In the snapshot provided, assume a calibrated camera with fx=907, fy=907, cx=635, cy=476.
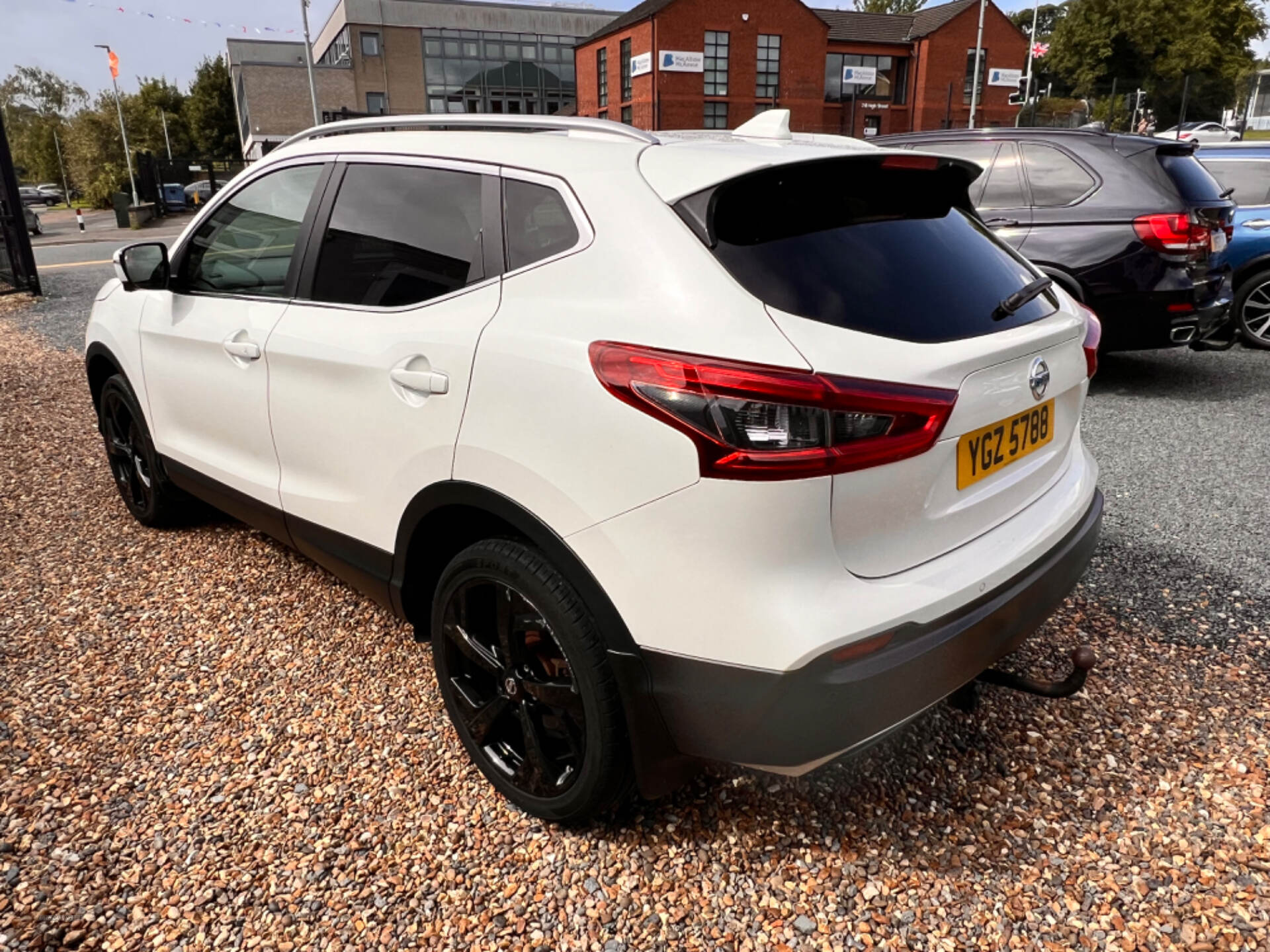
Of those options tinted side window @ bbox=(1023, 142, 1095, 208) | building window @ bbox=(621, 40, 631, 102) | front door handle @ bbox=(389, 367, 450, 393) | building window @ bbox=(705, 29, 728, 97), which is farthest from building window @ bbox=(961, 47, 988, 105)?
front door handle @ bbox=(389, 367, 450, 393)

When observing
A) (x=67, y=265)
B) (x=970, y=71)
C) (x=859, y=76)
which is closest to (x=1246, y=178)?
(x=67, y=265)

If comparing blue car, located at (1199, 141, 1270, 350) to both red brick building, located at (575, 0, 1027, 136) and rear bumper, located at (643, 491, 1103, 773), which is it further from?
red brick building, located at (575, 0, 1027, 136)

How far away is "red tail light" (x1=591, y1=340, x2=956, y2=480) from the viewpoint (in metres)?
1.75

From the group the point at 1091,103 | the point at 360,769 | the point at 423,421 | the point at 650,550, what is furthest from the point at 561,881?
the point at 1091,103

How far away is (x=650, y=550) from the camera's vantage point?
1.88 m

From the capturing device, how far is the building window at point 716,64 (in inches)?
2030

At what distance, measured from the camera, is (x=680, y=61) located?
50375mm

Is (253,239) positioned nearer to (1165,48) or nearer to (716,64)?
(716,64)

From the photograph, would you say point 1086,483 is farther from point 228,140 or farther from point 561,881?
point 228,140

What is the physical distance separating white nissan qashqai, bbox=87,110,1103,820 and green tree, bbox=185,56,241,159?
7765 cm

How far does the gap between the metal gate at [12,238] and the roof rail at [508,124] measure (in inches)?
470

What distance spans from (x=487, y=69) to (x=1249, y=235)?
64009 millimetres

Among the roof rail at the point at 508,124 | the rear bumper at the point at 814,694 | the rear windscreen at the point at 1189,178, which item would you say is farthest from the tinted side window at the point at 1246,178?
the rear bumper at the point at 814,694

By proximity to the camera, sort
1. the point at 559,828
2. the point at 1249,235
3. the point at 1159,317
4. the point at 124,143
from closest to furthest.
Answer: the point at 559,828, the point at 1159,317, the point at 1249,235, the point at 124,143
